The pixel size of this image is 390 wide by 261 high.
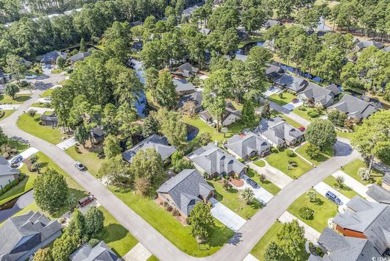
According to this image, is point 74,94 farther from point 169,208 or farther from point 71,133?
point 169,208

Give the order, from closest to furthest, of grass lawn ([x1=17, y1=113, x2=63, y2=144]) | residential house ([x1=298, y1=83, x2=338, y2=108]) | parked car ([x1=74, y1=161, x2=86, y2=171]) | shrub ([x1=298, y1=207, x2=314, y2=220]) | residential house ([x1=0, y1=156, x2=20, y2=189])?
shrub ([x1=298, y1=207, x2=314, y2=220]), residential house ([x1=0, y1=156, x2=20, y2=189]), parked car ([x1=74, y1=161, x2=86, y2=171]), grass lawn ([x1=17, y1=113, x2=63, y2=144]), residential house ([x1=298, y1=83, x2=338, y2=108])

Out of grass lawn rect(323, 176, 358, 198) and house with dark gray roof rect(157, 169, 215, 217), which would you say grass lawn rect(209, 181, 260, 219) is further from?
grass lawn rect(323, 176, 358, 198)

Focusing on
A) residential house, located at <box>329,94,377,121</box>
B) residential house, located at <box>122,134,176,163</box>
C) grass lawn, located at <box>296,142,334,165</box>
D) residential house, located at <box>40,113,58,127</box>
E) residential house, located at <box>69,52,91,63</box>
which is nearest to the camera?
residential house, located at <box>122,134,176,163</box>

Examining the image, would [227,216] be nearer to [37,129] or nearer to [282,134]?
[282,134]

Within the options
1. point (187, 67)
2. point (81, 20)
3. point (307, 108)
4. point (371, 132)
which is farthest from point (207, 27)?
point (371, 132)

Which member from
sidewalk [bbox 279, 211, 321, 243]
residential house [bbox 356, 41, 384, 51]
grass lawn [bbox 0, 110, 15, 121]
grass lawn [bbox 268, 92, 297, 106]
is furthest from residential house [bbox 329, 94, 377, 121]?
grass lawn [bbox 0, 110, 15, 121]

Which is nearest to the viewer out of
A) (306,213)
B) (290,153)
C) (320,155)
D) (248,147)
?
(306,213)

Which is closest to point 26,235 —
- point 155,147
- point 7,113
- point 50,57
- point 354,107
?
point 155,147

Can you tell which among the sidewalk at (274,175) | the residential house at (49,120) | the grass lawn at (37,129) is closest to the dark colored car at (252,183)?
the sidewalk at (274,175)
